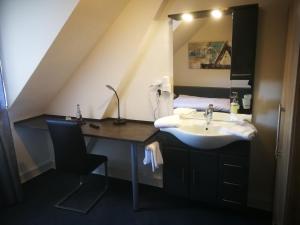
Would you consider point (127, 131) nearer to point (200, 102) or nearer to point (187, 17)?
point (200, 102)

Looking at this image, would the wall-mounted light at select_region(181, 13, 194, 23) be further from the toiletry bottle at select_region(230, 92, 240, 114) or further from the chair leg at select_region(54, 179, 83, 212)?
the chair leg at select_region(54, 179, 83, 212)

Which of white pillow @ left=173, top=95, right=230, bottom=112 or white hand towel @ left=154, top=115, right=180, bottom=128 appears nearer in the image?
white hand towel @ left=154, top=115, right=180, bottom=128

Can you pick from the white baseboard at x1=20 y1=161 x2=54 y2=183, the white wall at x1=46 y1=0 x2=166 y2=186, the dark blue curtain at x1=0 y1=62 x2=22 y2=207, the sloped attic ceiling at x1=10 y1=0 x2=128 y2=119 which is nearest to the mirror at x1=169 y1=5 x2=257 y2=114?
the white wall at x1=46 y1=0 x2=166 y2=186

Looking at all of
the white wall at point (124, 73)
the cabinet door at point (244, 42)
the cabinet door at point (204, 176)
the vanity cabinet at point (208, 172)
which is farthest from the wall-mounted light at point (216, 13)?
the cabinet door at point (204, 176)

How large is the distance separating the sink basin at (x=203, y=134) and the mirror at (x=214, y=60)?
0.24 meters

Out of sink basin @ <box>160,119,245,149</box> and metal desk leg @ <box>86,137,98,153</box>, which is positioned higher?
sink basin @ <box>160,119,245,149</box>

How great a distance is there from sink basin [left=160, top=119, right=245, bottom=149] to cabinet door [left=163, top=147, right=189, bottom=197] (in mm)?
182

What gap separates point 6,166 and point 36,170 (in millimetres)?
742

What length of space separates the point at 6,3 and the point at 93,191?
217 centimetres

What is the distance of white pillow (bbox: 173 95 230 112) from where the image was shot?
242 cm

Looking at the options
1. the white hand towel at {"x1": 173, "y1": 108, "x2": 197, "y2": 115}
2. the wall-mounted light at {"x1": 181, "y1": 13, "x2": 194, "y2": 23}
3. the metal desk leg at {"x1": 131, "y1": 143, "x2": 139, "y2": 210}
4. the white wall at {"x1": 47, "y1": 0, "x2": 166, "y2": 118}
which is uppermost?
the wall-mounted light at {"x1": 181, "y1": 13, "x2": 194, "y2": 23}

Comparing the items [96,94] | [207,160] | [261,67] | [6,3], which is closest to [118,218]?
[207,160]

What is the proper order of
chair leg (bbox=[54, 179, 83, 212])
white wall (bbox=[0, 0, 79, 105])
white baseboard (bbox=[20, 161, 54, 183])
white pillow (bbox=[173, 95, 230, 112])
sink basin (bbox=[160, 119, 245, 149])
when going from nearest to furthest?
1. sink basin (bbox=[160, 119, 245, 149])
2. white wall (bbox=[0, 0, 79, 105])
3. white pillow (bbox=[173, 95, 230, 112])
4. chair leg (bbox=[54, 179, 83, 212])
5. white baseboard (bbox=[20, 161, 54, 183])

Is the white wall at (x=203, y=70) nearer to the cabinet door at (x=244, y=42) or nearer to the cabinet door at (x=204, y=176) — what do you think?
the cabinet door at (x=244, y=42)
